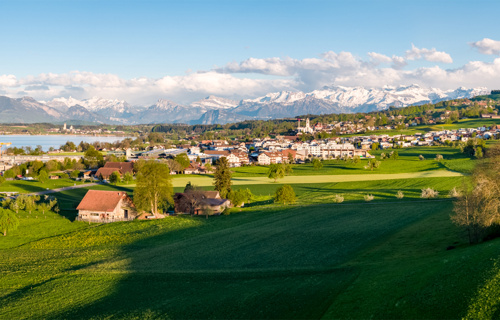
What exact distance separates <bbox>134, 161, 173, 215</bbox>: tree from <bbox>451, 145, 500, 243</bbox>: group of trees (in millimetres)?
35809

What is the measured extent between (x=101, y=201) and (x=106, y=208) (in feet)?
5.24

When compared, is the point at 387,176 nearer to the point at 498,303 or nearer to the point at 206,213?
the point at 206,213

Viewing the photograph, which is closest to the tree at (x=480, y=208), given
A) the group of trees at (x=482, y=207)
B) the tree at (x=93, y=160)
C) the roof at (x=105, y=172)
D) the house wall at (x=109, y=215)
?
the group of trees at (x=482, y=207)

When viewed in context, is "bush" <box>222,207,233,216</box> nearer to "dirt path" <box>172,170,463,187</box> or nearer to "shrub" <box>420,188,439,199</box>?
"shrub" <box>420,188,439,199</box>

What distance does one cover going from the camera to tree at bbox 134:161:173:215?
55.2 m

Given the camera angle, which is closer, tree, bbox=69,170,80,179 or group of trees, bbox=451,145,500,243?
group of trees, bbox=451,145,500,243

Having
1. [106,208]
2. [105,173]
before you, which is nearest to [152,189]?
[106,208]

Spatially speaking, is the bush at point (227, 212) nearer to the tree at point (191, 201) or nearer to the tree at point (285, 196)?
the tree at point (191, 201)

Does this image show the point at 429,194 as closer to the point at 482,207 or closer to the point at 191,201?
the point at 482,207

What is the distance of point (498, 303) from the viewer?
53.3 feet

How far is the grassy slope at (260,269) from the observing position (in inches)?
783

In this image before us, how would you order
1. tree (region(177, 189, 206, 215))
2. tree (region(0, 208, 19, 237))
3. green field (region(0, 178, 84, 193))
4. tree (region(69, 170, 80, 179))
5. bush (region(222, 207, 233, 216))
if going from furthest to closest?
tree (region(69, 170, 80, 179)), green field (region(0, 178, 84, 193)), tree (region(177, 189, 206, 215)), bush (region(222, 207, 233, 216)), tree (region(0, 208, 19, 237))

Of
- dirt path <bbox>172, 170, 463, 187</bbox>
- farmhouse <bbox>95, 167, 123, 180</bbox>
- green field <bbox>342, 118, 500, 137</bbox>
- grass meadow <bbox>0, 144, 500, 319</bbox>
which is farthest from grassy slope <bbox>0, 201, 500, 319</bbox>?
green field <bbox>342, 118, 500, 137</bbox>

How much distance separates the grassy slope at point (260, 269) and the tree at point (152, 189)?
752 centimetres
